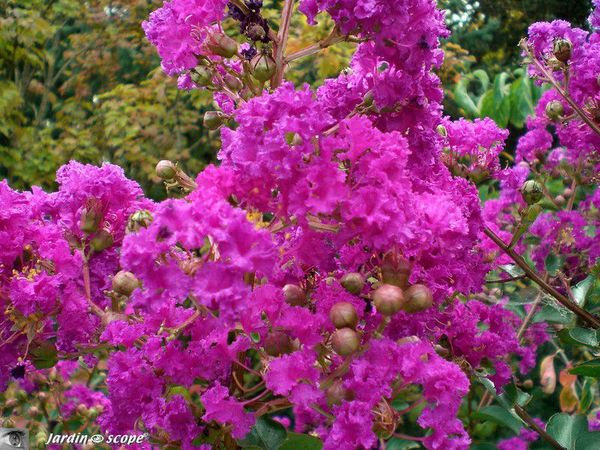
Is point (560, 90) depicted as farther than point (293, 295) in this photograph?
Yes

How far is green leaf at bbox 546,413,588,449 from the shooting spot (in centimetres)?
142

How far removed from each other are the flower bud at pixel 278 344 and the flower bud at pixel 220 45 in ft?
1.35

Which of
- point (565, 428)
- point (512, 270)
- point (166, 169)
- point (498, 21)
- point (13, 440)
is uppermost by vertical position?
point (166, 169)

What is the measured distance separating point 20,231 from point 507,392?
0.92m

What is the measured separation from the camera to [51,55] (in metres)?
4.92

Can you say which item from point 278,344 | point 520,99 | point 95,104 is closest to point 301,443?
point 278,344

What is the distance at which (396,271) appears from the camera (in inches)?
33.4

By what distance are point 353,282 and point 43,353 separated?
0.50 m

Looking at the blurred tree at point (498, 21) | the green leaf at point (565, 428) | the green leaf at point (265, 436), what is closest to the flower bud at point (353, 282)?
the green leaf at point (265, 436)

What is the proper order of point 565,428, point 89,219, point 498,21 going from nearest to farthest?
1. point 89,219
2. point 565,428
3. point 498,21

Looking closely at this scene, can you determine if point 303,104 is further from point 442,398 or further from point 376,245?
point 442,398

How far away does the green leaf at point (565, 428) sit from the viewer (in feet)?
4.65

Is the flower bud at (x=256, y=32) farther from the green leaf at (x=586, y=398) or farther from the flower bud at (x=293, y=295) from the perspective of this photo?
the green leaf at (x=586, y=398)

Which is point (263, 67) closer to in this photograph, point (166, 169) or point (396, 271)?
point (166, 169)
